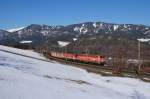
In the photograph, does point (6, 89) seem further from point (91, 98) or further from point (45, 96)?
point (91, 98)

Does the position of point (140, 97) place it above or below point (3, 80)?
below

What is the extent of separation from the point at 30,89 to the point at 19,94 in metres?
2.35

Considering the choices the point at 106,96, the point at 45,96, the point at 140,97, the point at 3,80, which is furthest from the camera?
the point at 140,97

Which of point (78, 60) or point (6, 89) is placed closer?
point (6, 89)

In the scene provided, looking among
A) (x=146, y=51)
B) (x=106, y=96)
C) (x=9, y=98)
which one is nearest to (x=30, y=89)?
(x=9, y=98)

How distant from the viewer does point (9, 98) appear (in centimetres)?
1623

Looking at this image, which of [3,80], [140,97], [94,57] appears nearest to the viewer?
[3,80]

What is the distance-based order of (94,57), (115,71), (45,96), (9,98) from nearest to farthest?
(9,98)
(45,96)
(115,71)
(94,57)

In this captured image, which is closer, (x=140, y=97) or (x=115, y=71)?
(x=140, y=97)

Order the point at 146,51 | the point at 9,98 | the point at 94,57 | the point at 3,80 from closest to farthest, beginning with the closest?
the point at 9,98, the point at 3,80, the point at 94,57, the point at 146,51

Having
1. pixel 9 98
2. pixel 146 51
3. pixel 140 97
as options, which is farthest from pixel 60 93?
pixel 146 51

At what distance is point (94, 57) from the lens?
79.0m

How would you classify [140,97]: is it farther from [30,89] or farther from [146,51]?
[146,51]

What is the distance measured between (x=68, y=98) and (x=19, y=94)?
3583 millimetres
